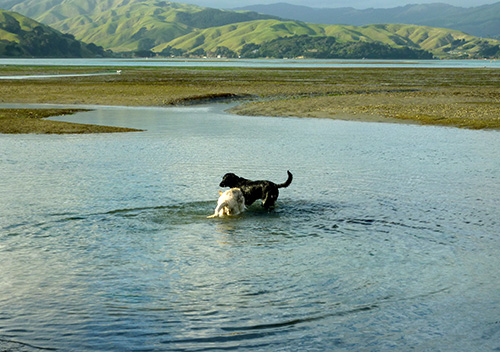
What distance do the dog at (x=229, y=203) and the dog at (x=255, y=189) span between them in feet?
1.60

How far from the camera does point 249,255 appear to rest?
11.1 metres

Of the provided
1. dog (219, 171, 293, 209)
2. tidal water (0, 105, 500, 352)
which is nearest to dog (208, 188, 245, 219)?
tidal water (0, 105, 500, 352)

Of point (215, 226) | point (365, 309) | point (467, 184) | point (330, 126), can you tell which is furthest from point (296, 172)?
point (330, 126)

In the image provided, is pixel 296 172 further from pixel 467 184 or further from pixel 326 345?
pixel 326 345

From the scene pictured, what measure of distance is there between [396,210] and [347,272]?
481 centimetres

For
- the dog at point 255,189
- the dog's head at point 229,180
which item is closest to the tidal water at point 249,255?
the dog at point 255,189

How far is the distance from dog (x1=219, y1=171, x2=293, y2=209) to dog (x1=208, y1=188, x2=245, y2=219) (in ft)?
1.60

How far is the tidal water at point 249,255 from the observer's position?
789 centimetres

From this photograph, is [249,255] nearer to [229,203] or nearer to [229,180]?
[229,203]

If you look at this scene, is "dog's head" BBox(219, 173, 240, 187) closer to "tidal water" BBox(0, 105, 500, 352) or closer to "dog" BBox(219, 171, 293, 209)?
"dog" BBox(219, 171, 293, 209)

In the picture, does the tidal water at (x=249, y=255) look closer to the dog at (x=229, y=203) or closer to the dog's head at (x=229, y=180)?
the dog at (x=229, y=203)

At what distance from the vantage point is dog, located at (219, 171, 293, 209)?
14.3 metres

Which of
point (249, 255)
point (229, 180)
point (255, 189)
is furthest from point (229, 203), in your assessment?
point (249, 255)

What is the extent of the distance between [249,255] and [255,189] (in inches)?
136
